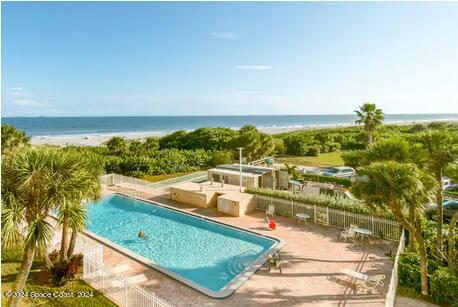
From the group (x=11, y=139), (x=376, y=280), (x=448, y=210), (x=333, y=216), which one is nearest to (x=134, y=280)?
(x=376, y=280)

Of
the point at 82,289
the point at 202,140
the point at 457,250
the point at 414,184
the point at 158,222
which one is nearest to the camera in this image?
the point at 414,184

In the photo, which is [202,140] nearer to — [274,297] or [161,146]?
[161,146]

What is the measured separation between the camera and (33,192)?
7.94 m

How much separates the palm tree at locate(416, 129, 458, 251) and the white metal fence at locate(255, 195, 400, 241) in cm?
318

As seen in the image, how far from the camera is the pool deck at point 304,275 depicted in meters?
9.85

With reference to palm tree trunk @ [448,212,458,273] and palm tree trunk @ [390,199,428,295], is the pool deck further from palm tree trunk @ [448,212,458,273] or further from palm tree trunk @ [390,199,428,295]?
palm tree trunk @ [448,212,458,273]

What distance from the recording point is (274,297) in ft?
32.8

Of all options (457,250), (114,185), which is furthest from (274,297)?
(114,185)

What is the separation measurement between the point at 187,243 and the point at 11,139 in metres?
18.2

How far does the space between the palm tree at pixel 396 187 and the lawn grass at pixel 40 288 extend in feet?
30.4

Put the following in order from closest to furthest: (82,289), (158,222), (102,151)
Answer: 1. (82,289)
2. (158,222)
3. (102,151)

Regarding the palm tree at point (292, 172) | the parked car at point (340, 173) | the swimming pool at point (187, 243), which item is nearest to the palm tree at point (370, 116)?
the parked car at point (340, 173)

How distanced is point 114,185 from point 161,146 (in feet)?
79.4

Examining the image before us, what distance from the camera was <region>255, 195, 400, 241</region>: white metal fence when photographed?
48.4 feet
